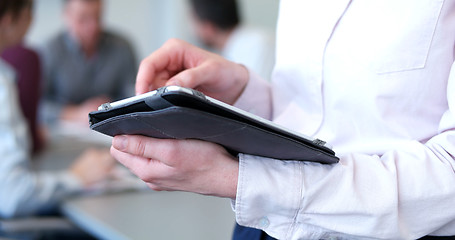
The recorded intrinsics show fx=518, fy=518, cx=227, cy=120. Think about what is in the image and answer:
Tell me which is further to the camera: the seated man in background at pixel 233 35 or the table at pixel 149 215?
the seated man in background at pixel 233 35

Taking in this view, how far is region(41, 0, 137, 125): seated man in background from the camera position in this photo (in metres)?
3.20

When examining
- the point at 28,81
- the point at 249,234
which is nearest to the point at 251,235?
the point at 249,234

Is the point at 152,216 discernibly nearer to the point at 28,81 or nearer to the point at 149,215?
the point at 149,215

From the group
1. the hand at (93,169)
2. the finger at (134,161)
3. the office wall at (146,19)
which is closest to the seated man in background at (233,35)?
the office wall at (146,19)

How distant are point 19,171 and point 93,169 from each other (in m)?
0.25

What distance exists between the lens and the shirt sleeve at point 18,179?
165 cm

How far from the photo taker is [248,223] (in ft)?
2.23

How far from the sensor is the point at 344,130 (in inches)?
31.6

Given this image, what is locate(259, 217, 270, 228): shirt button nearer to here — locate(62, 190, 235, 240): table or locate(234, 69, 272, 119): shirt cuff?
locate(234, 69, 272, 119): shirt cuff

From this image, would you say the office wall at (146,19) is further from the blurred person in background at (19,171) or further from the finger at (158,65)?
the finger at (158,65)

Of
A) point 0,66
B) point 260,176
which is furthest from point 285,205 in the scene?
point 0,66

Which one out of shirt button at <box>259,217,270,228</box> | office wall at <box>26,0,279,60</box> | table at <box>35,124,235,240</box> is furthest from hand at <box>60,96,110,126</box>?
shirt button at <box>259,217,270,228</box>

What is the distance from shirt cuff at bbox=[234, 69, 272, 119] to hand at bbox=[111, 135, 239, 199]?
24 cm

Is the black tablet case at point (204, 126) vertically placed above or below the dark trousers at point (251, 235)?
above
